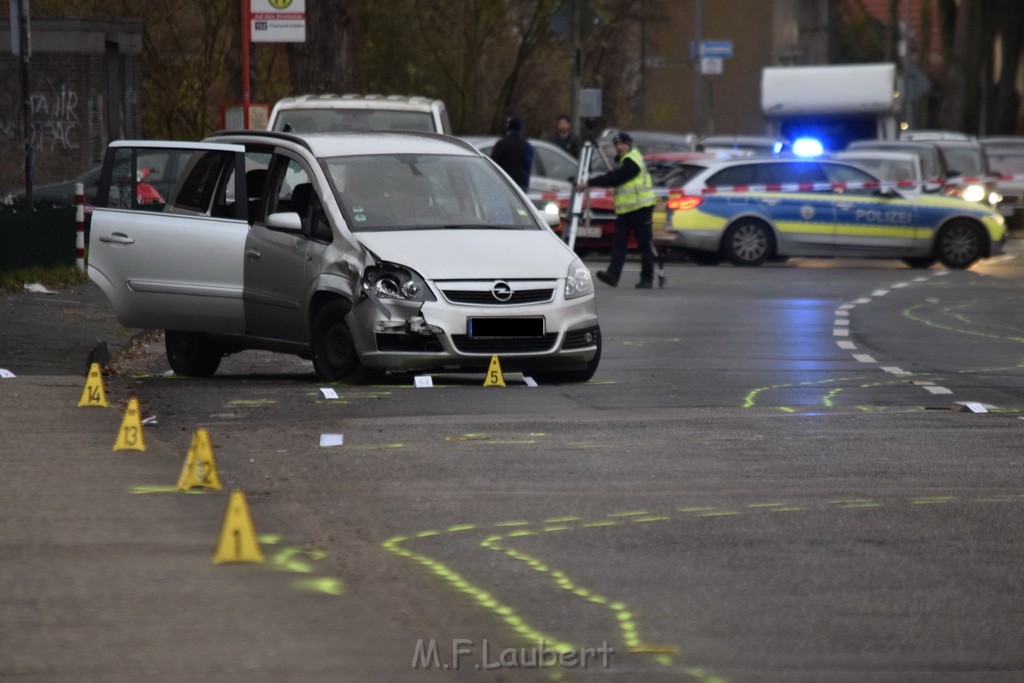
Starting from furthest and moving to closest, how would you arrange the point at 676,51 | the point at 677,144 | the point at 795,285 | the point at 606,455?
the point at 676,51 < the point at 677,144 < the point at 795,285 < the point at 606,455

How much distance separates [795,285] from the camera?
24234 mm

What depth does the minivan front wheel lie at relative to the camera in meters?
12.5

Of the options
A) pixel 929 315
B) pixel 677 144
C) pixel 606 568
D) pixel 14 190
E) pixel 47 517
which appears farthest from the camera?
pixel 677 144

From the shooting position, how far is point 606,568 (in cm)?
688

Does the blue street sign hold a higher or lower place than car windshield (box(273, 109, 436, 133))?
higher

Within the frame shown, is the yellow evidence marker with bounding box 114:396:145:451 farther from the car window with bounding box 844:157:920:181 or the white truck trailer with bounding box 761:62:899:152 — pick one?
the white truck trailer with bounding box 761:62:899:152

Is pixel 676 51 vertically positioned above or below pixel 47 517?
above

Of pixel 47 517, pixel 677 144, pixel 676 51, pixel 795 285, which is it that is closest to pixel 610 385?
pixel 47 517

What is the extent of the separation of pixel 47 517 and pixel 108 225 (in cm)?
612

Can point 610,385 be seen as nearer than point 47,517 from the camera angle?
No

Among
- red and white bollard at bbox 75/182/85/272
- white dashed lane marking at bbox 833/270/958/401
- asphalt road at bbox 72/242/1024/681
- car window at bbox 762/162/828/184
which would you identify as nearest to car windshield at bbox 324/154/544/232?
asphalt road at bbox 72/242/1024/681

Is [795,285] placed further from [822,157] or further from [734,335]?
[734,335]

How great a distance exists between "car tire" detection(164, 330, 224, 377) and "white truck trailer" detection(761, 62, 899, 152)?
2781cm

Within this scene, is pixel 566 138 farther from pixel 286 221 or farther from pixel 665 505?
pixel 665 505
